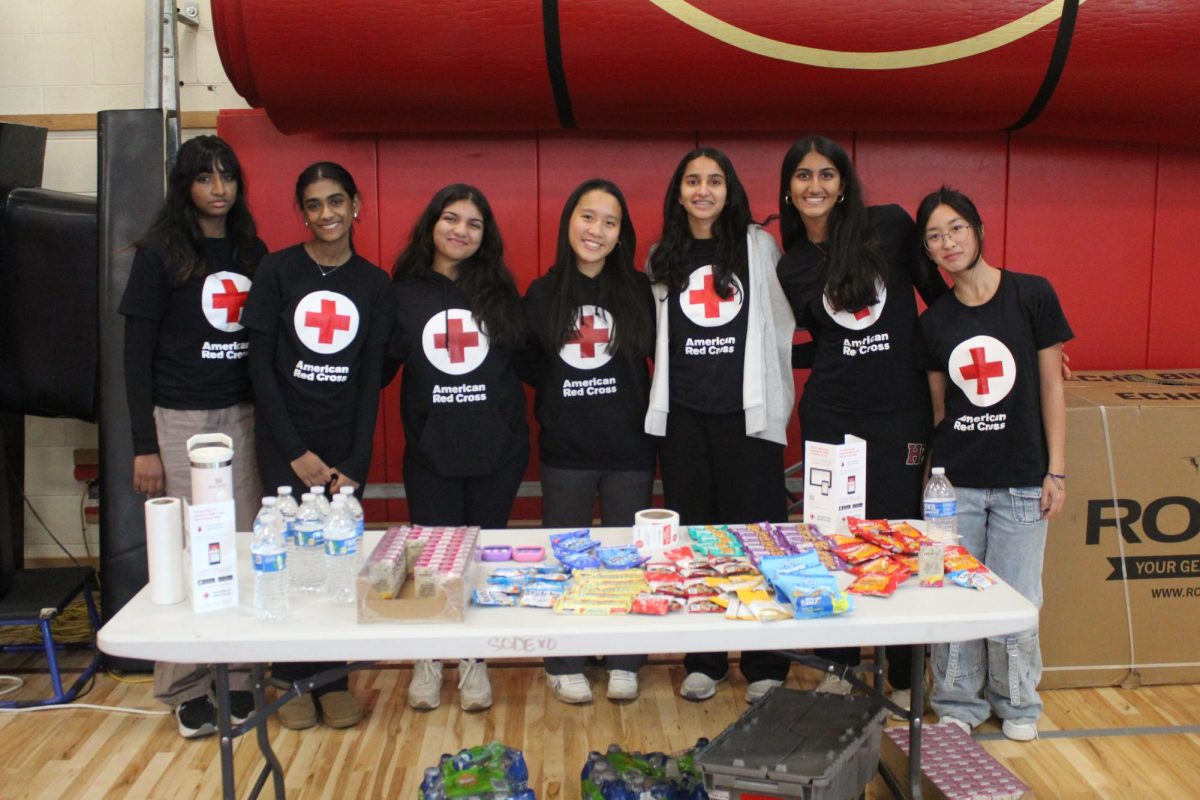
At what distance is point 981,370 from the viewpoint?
7.06 ft

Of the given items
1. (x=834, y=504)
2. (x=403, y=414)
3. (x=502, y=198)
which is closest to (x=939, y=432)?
(x=834, y=504)

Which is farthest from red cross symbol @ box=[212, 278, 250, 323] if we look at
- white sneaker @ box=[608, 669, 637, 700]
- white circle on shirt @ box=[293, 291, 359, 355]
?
white sneaker @ box=[608, 669, 637, 700]

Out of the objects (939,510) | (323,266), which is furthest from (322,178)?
(939,510)

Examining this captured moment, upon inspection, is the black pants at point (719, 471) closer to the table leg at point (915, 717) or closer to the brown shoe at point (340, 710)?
the table leg at point (915, 717)

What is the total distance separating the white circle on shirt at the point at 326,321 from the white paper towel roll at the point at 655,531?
82 cm

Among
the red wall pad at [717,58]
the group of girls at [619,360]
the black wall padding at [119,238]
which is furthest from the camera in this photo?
the black wall padding at [119,238]

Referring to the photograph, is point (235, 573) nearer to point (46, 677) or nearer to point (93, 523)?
point (46, 677)

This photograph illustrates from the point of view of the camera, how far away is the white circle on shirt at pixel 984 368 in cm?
214

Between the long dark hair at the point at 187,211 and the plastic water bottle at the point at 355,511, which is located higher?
the long dark hair at the point at 187,211

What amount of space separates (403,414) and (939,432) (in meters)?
1.19

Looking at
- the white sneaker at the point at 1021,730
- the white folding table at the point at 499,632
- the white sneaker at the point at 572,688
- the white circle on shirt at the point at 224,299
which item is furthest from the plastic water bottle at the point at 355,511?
the white sneaker at the point at 1021,730

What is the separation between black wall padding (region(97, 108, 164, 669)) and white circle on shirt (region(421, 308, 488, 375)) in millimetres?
862

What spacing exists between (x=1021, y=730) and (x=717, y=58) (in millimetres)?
1700

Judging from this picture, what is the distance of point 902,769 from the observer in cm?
201
